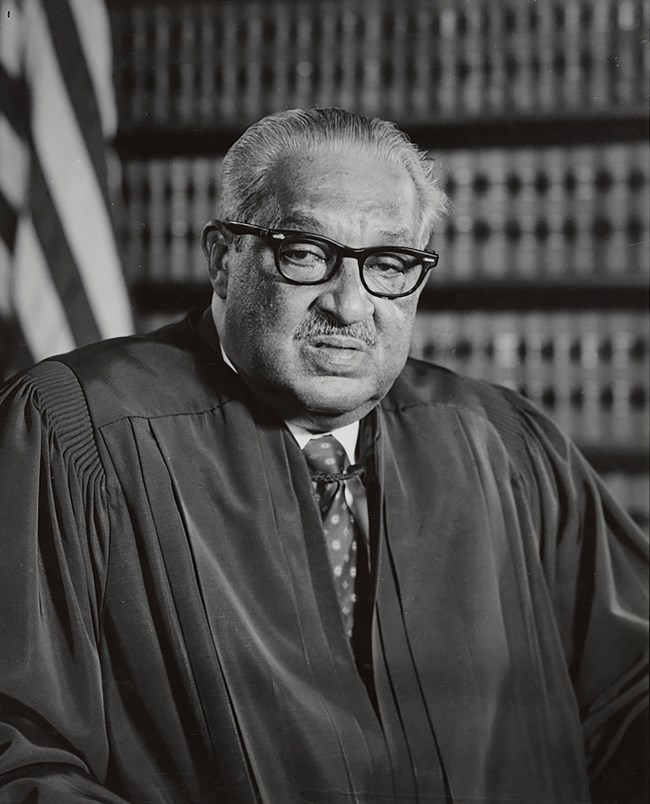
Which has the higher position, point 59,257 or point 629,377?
point 59,257

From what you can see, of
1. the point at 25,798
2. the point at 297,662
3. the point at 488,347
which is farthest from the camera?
the point at 488,347

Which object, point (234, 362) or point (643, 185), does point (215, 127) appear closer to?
point (234, 362)

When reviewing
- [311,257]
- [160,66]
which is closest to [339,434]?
[311,257]

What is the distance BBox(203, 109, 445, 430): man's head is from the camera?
1093 mm

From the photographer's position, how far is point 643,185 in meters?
1.31

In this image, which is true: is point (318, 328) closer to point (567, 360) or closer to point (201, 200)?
point (201, 200)

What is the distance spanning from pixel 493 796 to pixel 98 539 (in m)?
0.63

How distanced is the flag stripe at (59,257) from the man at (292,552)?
0.05 m

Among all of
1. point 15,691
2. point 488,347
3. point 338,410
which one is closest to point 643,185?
point 488,347

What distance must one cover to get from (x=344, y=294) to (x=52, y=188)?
16.1 inches

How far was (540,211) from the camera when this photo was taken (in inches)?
50.2

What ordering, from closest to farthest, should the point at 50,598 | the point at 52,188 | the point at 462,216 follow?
the point at 50,598
the point at 52,188
the point at 462,216

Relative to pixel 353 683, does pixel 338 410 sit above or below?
above

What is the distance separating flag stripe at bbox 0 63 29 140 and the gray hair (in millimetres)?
263
